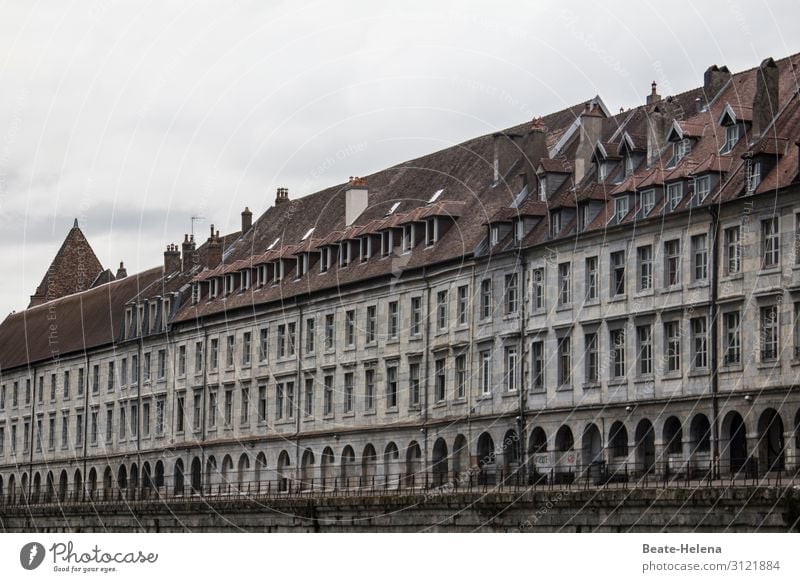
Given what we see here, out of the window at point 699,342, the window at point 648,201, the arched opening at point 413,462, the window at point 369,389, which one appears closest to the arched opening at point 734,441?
the window at point 699,342

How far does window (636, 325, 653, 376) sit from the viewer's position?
204 ft

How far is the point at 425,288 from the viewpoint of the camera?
7562 cm

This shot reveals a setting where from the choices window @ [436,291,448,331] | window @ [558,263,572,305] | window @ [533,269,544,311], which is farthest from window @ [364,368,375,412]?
window @ [558,263,572,305]

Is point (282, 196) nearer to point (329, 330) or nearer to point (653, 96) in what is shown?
point (329, 330)

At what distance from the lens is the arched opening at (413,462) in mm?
73000

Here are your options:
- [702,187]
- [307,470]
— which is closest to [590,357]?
[702,187]

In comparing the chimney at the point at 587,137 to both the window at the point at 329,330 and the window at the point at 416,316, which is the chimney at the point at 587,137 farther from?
the window at the point at 329,330

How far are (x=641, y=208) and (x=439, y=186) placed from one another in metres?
19.4

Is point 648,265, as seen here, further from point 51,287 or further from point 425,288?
point 51,287

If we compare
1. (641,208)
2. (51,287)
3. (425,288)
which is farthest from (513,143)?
(51,287)

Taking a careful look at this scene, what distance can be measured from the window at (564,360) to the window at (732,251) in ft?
28.7

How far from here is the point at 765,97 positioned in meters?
62.0

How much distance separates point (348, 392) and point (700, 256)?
23.4 m

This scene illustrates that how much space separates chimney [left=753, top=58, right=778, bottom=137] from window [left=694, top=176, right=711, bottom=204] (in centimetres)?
226
